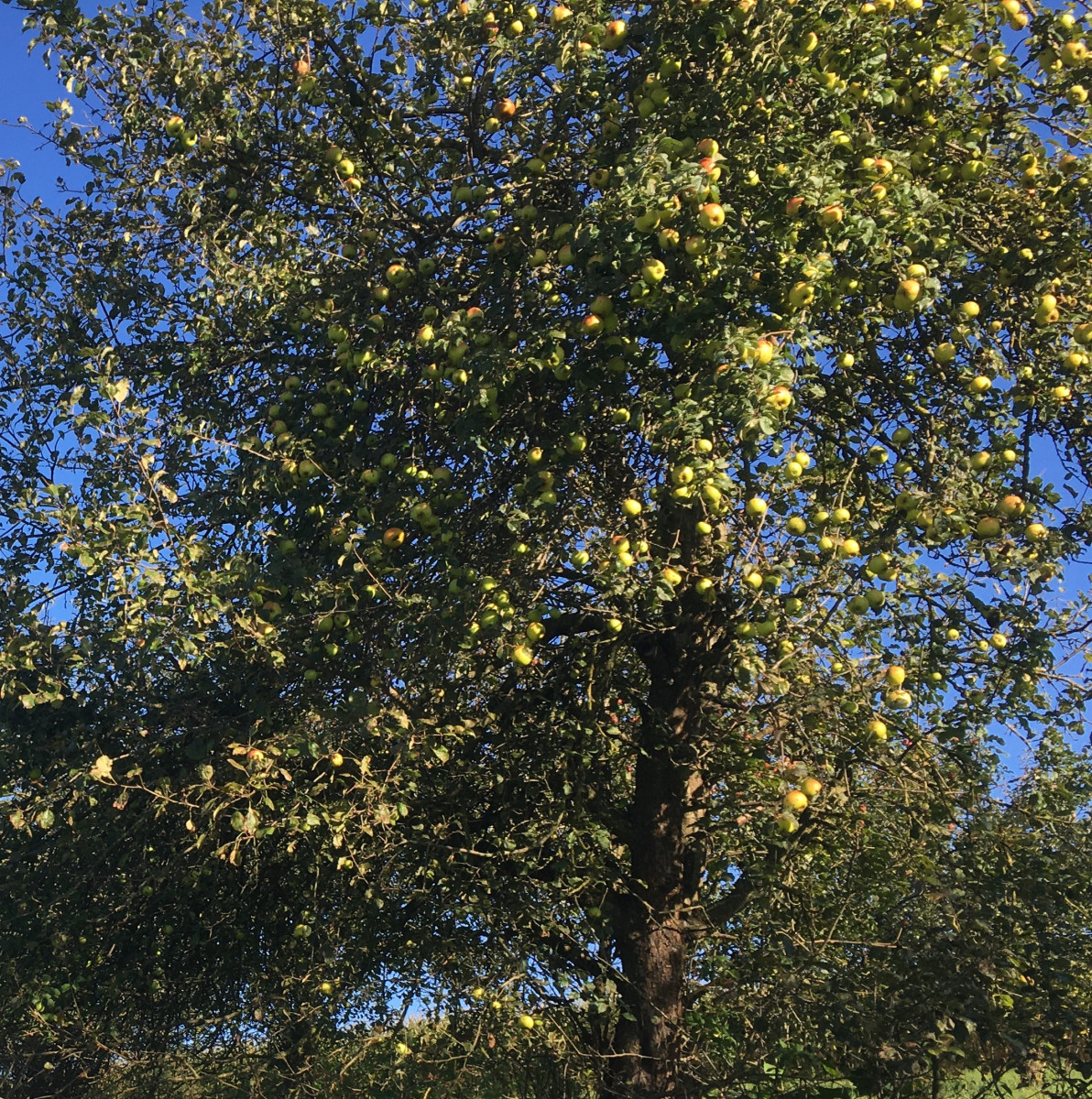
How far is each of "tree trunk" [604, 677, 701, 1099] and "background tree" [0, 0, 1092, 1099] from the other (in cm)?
4

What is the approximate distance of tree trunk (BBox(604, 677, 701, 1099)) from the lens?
19.6 ft

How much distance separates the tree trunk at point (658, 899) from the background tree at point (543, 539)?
0.12 feet

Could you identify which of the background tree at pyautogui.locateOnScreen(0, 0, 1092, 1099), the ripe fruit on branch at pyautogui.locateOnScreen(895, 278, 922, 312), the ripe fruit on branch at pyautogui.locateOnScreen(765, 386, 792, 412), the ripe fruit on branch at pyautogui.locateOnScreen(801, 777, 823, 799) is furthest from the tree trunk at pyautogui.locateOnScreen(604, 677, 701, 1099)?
the ripe fruit on branch at pyautogui.locateOnScreen(895, 278, 922, 312)

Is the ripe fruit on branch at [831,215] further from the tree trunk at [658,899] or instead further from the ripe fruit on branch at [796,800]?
the tree trunk at [658,899]

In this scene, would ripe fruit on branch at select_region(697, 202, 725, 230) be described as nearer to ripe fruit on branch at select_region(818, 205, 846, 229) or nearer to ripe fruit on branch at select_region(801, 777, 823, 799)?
ripe fruit on branch at select_region(818, 205, 846, 229)

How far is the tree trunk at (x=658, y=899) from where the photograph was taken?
19.6 feet

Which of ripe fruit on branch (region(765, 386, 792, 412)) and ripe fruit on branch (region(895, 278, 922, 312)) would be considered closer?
ripe fruit on branch (region(765, 386, 792, 412))

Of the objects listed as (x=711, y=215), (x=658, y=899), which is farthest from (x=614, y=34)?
(x=658, y=899)

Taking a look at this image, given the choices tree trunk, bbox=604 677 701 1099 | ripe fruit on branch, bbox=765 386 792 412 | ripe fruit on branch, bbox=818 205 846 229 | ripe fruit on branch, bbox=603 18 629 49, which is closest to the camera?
ripe fruit on branch, bbox=765 386 792 412

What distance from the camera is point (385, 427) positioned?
18.9 ft

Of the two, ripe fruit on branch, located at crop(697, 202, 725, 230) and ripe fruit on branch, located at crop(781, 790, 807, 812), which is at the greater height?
ripe fruit on branch, located at crop(697, 202, 725, 230)

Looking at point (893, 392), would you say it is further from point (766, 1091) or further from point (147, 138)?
point (147, 138)

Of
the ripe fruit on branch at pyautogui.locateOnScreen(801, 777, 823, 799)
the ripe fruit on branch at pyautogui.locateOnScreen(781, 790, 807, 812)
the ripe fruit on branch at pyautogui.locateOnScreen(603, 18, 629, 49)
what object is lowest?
the ripe fruit on branch at pyautogui.locateOnScreen(781, 790, 807, 812)

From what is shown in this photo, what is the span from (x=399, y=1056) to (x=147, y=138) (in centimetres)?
554
